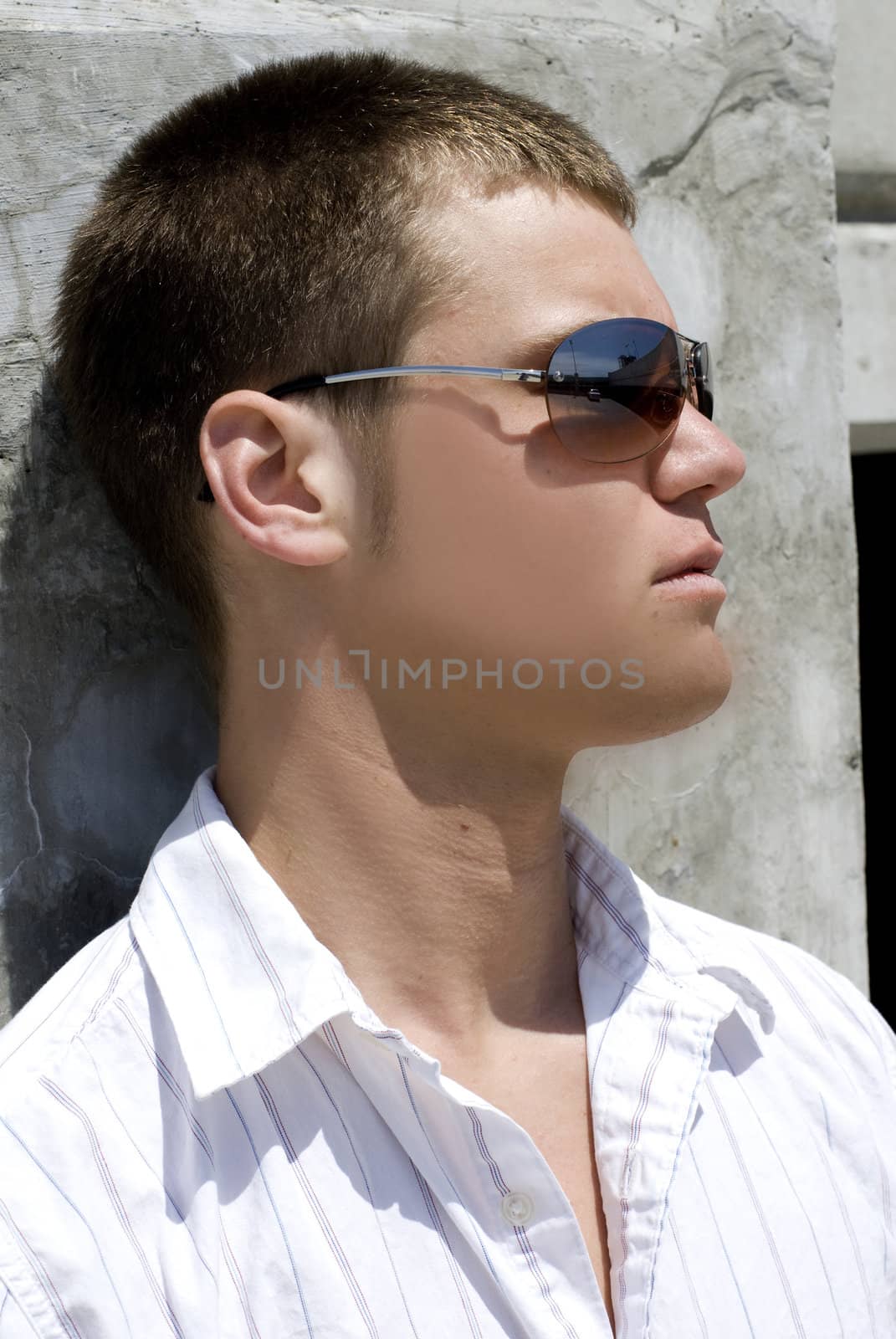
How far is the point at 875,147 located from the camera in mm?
2768

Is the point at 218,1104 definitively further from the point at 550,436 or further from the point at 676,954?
the point at 550,436

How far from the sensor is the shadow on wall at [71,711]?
69.4 inches

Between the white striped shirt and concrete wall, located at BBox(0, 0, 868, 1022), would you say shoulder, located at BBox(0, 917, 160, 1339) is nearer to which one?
the white striped shirt

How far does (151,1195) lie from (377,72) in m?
1.48

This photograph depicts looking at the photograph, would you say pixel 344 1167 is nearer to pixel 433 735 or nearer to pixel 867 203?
pixel 433 735

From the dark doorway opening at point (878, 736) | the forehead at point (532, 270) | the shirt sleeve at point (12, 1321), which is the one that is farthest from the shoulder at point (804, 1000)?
the dark doorway opening at point (878, 736)

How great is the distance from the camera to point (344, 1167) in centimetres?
133

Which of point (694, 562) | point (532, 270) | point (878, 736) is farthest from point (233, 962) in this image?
point (878, 736)

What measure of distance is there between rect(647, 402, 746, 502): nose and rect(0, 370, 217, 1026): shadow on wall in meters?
0.82

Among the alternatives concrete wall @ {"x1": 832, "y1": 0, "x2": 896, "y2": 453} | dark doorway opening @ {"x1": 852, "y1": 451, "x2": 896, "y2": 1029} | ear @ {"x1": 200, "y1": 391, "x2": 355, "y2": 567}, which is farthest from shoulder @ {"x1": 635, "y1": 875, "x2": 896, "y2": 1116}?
dark doorway opening @ {"x1": 852, "y1": 451, "x2": 896, "y2": 1029}

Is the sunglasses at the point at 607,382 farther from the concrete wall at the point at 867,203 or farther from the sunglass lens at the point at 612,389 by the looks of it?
the concrete wall at the point at 867,203

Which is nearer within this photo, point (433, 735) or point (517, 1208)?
point (517, 1208)

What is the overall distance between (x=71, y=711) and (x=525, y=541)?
2.57 ft

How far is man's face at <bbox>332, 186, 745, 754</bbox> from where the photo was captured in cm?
148
